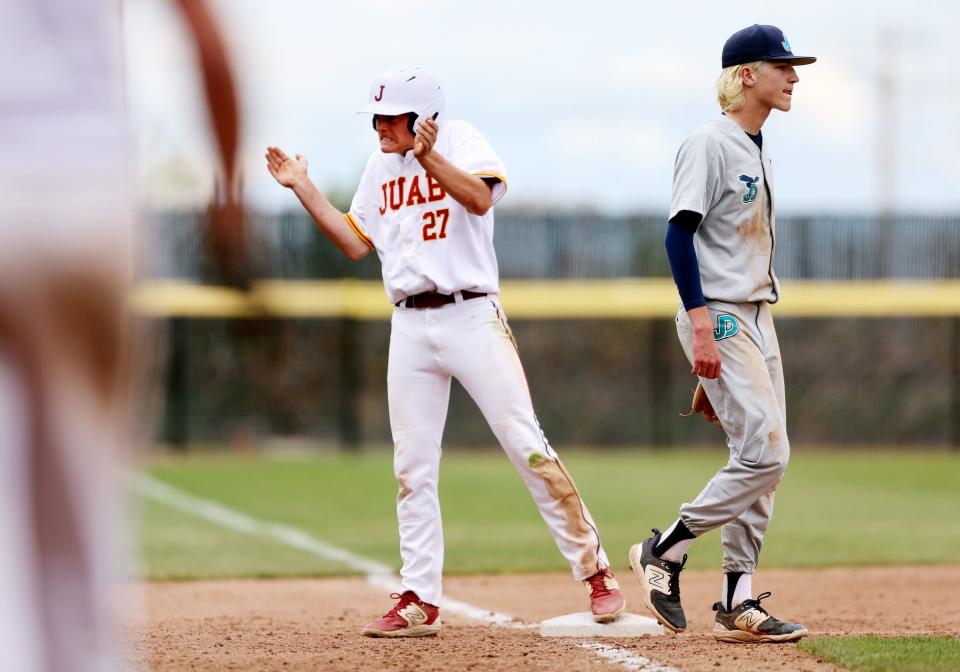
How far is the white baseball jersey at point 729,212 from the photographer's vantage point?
578cm

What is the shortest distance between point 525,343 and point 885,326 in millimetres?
5694

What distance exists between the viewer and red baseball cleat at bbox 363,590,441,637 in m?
6.00

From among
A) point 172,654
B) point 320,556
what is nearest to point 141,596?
point 320,556

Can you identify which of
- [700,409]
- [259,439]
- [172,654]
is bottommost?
[259,439]

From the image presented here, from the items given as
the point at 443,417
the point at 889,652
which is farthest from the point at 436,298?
the point at 889,652

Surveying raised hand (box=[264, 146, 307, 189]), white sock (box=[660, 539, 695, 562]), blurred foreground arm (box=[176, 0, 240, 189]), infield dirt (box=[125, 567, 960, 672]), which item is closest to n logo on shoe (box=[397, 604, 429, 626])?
infield dirt (box=[125, 567, 960, 672])

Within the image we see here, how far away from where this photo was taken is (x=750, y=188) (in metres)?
5.83

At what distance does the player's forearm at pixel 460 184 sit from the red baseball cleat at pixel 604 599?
59.5 inches

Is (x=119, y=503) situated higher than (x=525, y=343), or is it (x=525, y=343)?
(x=119, y=503)

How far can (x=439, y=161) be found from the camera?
18.5ft

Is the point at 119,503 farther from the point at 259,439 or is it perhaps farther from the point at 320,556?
the point at 259,439

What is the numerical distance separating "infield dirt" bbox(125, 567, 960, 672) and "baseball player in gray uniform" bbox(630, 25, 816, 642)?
27cm

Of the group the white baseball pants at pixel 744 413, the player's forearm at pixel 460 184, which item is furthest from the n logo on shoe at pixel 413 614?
the player's forearm at pixel 460 184

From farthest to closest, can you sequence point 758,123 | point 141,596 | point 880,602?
1. point 141,596
2. point 880,602
3. point 758,123
